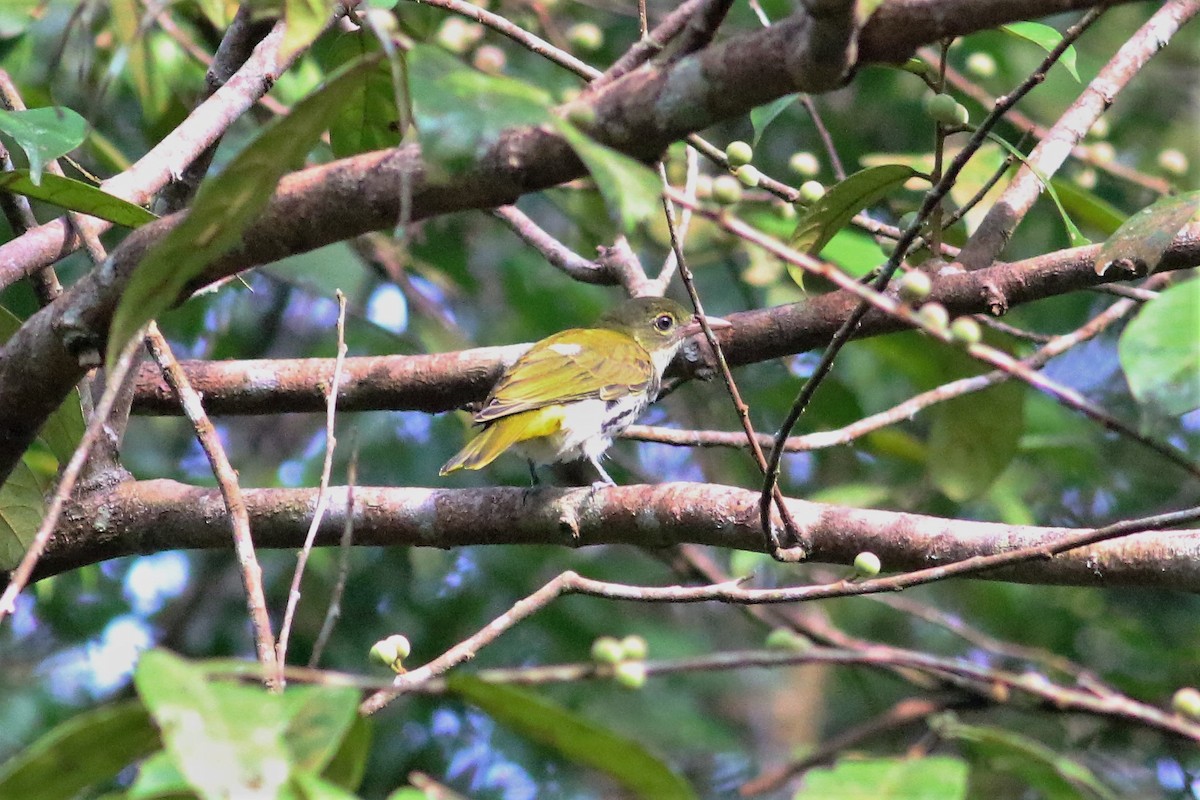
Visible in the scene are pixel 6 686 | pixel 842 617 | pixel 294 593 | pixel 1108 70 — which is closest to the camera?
pixel 294 593

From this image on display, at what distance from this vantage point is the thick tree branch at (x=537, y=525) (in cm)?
261

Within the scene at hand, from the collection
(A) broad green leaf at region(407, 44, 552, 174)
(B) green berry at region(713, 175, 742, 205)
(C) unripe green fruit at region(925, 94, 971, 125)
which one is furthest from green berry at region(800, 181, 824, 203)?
(A) broad green leaf at region(407, 44, 552, 174)

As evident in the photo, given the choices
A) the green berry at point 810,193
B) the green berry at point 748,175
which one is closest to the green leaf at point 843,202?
the green berry at point 748,175

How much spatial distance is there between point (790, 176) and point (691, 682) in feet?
9.19

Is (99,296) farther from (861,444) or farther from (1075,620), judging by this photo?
(1075,620)

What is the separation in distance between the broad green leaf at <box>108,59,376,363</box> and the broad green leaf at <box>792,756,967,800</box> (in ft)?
3.03

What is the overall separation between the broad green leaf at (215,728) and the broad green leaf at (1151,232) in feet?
5.86

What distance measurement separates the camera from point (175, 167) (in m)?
2.81

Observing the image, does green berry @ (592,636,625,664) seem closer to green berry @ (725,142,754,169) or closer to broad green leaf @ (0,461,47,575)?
green berry @ (725,142,754,169)

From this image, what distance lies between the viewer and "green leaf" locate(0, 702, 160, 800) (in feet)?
4.08

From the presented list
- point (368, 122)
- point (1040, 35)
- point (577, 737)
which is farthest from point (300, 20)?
point (1040, 35)

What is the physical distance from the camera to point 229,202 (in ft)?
4.91

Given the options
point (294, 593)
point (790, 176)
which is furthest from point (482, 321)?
point (294, 593)

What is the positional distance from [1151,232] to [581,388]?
94.5 inches
